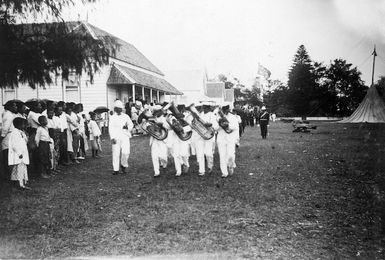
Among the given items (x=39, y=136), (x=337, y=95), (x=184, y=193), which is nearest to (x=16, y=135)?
(x=39, y=136)

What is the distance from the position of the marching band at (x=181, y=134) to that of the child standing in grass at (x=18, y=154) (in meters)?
2.42

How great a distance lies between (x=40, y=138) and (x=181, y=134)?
3.85m

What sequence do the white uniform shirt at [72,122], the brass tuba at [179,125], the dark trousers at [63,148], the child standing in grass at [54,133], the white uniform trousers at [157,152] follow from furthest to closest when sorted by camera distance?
1. the white uniform shirt at [72,122]
2. the dark trousers at [63,148]
3. the child standing in grass at [54,133]
4. the brass tuba at [179,125]
5. the white uniform trousers at [157,152]

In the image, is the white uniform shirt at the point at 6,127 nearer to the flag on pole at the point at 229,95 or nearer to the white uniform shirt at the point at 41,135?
the white uniform shirt at the point at 41,135

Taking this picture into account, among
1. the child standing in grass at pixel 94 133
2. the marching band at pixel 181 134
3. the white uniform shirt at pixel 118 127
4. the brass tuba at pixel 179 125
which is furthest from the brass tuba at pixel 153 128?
the child standing in grass at pixel 94 133

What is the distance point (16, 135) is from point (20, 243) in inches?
170

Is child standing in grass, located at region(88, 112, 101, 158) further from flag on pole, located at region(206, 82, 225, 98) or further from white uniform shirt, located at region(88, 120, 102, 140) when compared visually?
flag on pole, located at region(206, 82, 225, 98)

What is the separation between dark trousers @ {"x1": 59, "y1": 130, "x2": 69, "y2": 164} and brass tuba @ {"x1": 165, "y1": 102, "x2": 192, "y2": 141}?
12.4ft

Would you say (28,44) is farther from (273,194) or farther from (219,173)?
(273,194)

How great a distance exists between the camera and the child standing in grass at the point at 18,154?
8.66 m

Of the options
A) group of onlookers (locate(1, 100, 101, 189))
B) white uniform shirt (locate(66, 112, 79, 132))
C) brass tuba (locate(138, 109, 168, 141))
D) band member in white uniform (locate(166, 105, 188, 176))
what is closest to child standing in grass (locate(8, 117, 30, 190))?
group of onlookers (locate(1, 100, 101, 189))

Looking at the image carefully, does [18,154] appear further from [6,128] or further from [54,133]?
[54,133]

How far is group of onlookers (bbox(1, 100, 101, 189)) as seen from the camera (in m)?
Answer: 8.84

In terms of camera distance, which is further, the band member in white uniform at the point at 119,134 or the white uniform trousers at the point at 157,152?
the band member in white uniform at the point at 119,134
